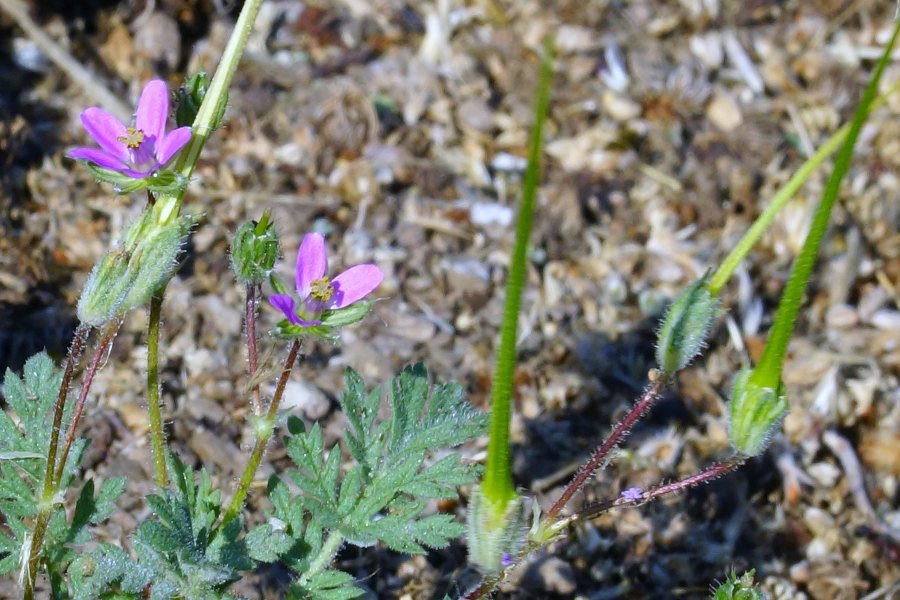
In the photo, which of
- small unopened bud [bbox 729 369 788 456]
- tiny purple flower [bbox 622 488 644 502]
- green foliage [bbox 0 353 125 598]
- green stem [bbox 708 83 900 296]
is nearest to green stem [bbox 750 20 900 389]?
small unopened bud [bbox 729 369 788 456]

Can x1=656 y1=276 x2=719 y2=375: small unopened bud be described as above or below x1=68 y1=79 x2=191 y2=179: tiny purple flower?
below

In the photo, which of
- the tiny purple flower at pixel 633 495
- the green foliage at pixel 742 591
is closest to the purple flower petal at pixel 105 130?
the tiny purple flower at pixel 633 495

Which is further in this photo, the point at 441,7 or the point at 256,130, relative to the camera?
the point at 441,7

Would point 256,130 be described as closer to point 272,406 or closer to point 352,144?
point 352,144

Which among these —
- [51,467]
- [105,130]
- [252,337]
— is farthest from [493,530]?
[105,130]

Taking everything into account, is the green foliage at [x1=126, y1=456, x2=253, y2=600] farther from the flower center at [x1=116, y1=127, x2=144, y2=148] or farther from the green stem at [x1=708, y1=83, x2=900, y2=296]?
the green stem at [x1=708, y1=83, x2=900, y2=296]

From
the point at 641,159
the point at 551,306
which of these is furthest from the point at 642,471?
the point at 641,159

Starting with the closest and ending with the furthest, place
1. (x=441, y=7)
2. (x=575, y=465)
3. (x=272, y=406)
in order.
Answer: (x=272, y=406), (x=575, y=465), (x=441, y=7)
